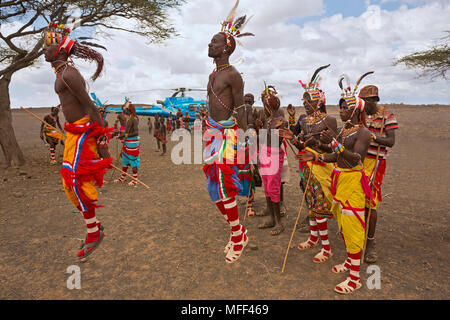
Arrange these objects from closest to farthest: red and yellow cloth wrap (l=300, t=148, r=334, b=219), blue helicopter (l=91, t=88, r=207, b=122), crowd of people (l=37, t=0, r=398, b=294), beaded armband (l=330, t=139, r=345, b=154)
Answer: beaded armband (l=330, t=139, r=345, b=154) < crowd of people (l=37, t=0, r=398, b=294) < red and yellow cloth wrap (l=300, t=148, r=334, b=219) < blue helicopter (l=91, t=88, r=207, b=122)

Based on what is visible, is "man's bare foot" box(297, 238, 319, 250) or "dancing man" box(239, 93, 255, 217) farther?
"dancing man" box(239, 93, 255, 217)

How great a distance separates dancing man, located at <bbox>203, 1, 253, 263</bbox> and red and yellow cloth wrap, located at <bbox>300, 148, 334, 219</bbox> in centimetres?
104

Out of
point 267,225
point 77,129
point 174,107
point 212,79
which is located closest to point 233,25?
point 212,79

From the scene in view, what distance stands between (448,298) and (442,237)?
1.89m

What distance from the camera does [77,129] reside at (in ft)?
11.6

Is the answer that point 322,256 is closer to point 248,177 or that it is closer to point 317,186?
point 317,186

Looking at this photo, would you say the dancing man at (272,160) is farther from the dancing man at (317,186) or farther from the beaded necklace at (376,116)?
the beaded necklace at (376,116)

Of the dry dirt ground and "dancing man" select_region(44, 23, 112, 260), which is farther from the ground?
"dancing man" select_region(44, 23, 112, 260)

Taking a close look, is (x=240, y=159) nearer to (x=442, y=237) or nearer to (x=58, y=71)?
(x=58, y=71)

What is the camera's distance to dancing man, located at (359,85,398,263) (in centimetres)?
385

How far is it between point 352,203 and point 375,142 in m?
1.17

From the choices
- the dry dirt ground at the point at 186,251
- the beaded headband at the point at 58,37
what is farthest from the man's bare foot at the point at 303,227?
the beaded headband at the point at 58,37

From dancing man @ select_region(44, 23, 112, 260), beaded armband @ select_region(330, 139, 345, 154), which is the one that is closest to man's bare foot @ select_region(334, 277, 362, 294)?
beaded armband @ select_region(330, 139, 345, 154)

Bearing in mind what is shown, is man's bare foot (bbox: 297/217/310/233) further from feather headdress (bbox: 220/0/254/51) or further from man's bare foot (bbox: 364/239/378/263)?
feather headdress (bbox: 220/0/254/51)
